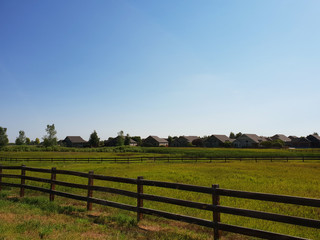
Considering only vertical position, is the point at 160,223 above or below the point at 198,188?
below

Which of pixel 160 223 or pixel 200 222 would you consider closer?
pixel 200 222

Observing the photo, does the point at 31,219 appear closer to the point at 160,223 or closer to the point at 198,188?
the point at 160,223

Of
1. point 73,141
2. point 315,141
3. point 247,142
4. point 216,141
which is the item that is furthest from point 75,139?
point 315,141

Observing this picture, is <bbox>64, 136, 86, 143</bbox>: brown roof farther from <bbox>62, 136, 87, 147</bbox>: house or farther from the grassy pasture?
the grassy pasture

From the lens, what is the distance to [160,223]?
7.43m

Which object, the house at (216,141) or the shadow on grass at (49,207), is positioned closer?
the shadow on grass at (49,207)

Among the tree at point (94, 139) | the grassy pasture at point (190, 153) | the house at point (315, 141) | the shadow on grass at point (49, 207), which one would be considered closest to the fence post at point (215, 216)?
the shadow on grass at point (49, 207)

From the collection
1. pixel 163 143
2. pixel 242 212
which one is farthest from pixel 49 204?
pixel 163 143

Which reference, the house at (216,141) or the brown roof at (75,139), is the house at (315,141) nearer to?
the house at (216,141)

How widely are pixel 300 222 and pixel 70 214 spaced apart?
7.12 meters

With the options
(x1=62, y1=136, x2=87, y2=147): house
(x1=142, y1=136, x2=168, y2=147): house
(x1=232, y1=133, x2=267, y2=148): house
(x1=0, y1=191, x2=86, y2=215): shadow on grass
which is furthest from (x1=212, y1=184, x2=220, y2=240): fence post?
(x1=62, y1=136, x2=87, y2=147): house

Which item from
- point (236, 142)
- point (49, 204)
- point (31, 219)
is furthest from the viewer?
point (236, 142)

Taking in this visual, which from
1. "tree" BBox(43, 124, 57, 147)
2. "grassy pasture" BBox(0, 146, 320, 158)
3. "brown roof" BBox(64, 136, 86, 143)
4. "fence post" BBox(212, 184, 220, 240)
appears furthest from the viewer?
"brown roof" BBox(64, 136, 86, 143)

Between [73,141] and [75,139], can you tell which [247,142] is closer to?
[73,141]
